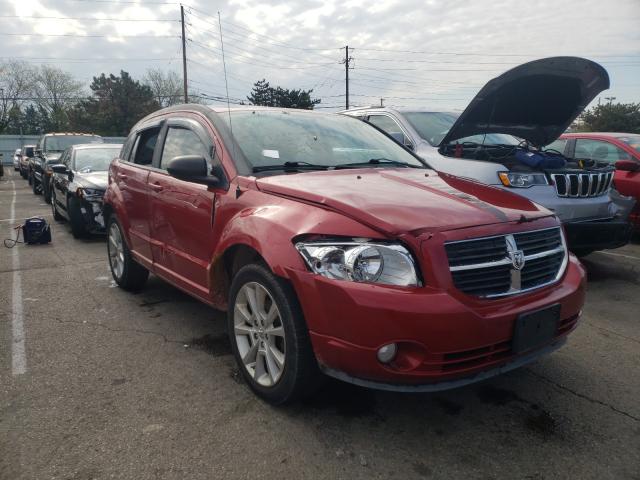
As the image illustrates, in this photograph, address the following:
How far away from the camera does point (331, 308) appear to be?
2299 millimetres

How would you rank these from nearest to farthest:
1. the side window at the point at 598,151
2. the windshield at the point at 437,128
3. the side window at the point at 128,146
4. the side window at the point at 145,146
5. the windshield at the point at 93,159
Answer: the side window at the point at 145,146, the side window at the point at 128,146, the windshield at the point at 437,128, the side window at the point at 598,151, the windshield at the point at 93,159

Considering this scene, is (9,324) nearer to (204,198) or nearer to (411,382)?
(204,198)

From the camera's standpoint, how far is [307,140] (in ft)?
11.9

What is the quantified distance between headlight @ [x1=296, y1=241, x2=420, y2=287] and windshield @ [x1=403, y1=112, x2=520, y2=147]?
3.96 m

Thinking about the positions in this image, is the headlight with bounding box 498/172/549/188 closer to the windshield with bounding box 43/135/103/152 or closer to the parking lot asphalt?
the parking lot asphalt

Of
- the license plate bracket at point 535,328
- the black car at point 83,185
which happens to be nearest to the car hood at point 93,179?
the black car at point 83,185

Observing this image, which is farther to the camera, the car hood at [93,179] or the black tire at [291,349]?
the car hood at [93,179]

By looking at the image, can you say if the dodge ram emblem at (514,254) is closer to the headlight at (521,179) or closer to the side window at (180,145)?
the side window at (180,145)

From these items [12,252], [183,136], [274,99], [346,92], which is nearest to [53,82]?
[346,92]

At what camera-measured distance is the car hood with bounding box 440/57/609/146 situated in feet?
16.7

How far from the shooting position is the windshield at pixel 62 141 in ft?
49.8

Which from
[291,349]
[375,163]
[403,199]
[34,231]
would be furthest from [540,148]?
[34,231]

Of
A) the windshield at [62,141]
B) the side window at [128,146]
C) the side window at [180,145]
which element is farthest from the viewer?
the windshield at [62,141]

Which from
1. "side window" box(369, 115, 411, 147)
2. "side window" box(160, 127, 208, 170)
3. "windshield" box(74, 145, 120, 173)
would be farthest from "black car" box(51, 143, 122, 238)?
"side window" box(369, 115, 411, 147)
